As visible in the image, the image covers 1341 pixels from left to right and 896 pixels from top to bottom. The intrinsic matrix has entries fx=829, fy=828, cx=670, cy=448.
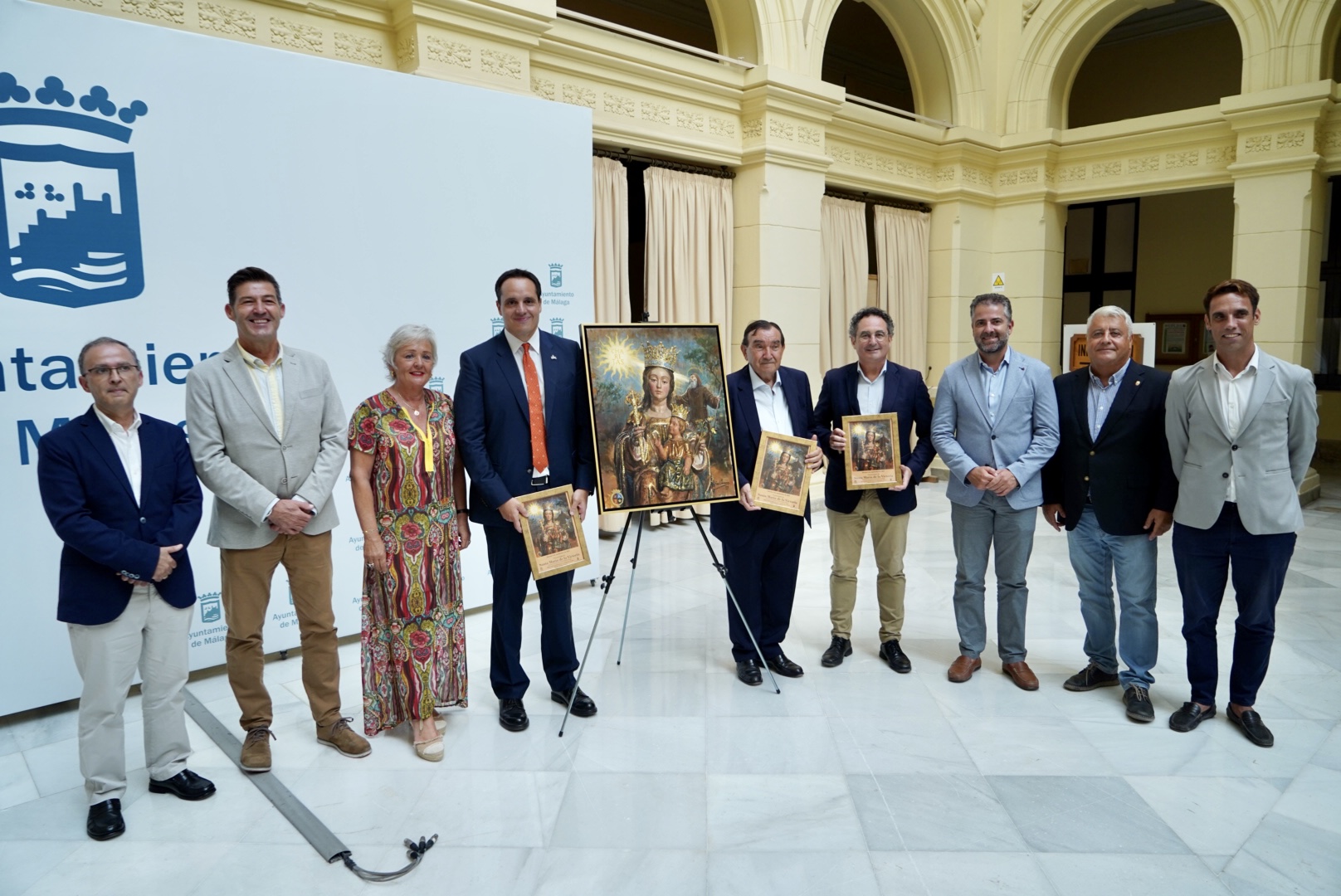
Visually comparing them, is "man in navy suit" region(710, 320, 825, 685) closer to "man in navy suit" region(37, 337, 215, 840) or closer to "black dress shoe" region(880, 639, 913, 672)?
"black dress shoe" region(880, 639, 913, 672)

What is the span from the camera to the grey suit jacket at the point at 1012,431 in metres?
3.66

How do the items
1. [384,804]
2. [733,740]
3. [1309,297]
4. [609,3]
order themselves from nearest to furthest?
[384,804] < [733,740] < [1309,297] < [609,3]

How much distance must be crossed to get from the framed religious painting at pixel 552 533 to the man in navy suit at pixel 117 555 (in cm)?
117

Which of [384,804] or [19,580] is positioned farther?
[19,580]

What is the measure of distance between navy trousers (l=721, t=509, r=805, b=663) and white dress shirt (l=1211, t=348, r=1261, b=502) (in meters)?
1.71

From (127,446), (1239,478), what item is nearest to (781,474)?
(1239,478)

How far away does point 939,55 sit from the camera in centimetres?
938

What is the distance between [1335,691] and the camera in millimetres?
3850

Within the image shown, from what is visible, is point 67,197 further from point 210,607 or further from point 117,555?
point 210,607

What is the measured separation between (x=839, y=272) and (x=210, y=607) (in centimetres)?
670

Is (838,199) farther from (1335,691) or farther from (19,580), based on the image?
(19,580)

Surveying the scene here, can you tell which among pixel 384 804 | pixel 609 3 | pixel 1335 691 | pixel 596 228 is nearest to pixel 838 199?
pixel 596 228

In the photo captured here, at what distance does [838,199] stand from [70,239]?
695cm

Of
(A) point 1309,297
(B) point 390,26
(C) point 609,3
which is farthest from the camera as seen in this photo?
(C) point 609,3
